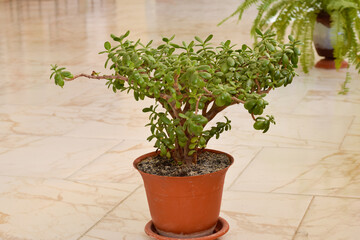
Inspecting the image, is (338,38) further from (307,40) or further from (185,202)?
(185,202)

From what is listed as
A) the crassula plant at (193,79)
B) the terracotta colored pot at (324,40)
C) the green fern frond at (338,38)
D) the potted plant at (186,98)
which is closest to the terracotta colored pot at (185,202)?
the potted plant at (186,98)

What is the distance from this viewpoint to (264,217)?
238 centimetres

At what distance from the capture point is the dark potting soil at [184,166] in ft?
6.93

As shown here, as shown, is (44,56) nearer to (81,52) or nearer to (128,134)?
(81,52)

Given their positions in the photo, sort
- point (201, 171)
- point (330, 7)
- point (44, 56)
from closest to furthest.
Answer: point (201, 171), point (330, 7), point (44, 56)

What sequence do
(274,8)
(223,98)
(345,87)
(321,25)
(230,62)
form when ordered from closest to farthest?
(223,98)
(230,62)
(345,87)
(274,8)
(321,25)

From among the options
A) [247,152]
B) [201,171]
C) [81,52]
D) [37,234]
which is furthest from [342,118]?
[81,52]

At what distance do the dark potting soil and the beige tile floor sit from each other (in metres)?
0.27

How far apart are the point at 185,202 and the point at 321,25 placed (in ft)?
10.8

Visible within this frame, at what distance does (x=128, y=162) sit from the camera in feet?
9.98

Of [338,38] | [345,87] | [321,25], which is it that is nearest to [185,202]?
[345,87]

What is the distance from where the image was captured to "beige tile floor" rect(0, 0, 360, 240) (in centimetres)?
234

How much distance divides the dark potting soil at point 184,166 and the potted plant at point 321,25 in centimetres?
228

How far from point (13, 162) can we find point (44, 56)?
3077 millimetres
